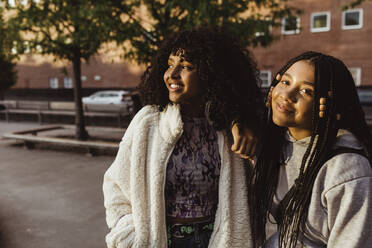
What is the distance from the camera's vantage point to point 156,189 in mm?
1466

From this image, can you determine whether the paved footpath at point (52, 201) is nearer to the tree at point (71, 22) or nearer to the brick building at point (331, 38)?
the tree at point (71, 22)

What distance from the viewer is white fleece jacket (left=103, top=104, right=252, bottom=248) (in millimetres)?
1471

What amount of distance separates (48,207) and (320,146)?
445 centimetres

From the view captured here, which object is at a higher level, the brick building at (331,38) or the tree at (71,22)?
the brick building at (331,38)

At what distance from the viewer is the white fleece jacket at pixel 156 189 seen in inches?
57.9

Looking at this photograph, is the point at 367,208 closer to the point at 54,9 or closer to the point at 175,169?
the point at 175,169

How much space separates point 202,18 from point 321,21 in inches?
604

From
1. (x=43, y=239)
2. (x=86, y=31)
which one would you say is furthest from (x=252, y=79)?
(x=86, y=31)

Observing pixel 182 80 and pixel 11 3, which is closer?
pixel 182 80

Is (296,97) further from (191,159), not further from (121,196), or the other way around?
(121,196)

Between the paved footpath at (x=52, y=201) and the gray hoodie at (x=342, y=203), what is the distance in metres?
3.01

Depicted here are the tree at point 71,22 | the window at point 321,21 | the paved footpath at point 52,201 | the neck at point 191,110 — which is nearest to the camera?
the neck at point 191,110

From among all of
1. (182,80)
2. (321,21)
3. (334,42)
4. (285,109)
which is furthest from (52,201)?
(321,21)

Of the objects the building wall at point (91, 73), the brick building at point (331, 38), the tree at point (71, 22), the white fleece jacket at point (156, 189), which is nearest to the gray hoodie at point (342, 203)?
the white fleece jacket at point (156, 189)
